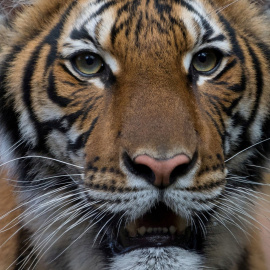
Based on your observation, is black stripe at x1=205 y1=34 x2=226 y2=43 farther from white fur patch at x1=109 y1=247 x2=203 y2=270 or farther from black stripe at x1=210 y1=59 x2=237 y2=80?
white fur patch at x1=109 y1=247 x2=203 y2=270

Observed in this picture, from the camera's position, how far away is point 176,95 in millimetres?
1834

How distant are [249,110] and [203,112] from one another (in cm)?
28


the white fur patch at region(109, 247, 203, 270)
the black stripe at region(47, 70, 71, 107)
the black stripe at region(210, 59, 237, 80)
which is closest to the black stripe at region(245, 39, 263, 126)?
the black stripe at region(210, 59, 237, 80)

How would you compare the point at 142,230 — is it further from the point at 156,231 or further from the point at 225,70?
the point at 225,70

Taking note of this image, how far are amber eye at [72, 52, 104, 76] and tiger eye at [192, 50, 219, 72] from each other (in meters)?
0.33

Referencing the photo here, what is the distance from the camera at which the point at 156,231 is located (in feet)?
6.10

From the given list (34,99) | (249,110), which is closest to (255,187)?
(249,110)

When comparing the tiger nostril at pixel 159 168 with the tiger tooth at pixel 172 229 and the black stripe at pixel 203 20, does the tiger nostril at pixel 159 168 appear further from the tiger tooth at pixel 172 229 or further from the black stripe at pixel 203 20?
the black stripe at pixel 203 20

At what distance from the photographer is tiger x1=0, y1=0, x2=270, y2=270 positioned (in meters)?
1.76

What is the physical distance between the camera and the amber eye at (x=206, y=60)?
1996 mm

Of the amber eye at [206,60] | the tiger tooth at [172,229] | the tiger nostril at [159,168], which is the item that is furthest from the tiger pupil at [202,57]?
the tiger tooth at [172,229]

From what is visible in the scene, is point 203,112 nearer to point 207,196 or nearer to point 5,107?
point 207,196

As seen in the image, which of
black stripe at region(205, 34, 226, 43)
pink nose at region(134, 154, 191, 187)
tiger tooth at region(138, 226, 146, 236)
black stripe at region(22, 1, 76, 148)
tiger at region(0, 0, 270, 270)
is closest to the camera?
pink nose at region(134, 154, 191, 187)

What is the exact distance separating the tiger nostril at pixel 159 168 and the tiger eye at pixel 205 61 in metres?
0.44
